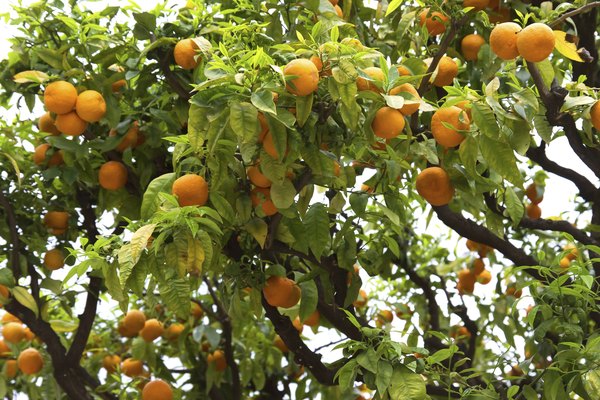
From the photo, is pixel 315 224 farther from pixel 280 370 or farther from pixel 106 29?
pixel 280 370

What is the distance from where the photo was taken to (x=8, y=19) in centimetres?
228

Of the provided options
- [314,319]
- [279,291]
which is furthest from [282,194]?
[314,319]

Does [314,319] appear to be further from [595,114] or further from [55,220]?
[595,114]

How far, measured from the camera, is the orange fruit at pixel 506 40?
1.64 metres

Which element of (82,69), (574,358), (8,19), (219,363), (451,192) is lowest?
(574,358)

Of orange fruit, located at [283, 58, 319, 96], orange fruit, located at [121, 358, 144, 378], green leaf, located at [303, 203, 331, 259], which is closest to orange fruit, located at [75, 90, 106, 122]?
green leaf, located at [303, 203, 331, 259]

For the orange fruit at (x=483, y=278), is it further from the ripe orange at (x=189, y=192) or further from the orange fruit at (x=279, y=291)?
the ripe orange at (x=189, y=192)

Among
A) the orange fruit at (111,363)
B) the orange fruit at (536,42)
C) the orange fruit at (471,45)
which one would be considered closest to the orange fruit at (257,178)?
the orange fruit at (536,42)

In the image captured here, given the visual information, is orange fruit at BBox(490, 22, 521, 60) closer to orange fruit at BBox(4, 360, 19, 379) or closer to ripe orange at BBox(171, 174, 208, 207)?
ripe orange at BBox(171, 174, 208, 207)

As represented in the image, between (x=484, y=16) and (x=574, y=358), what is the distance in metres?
0.73

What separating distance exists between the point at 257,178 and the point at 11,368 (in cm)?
136

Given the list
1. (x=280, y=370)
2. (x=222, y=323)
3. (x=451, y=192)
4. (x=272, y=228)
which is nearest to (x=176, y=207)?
(x=272, y=228)

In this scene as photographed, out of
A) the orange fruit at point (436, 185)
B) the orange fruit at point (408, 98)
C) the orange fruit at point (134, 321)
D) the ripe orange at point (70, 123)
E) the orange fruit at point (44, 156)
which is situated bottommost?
the orange fruit at point (436, 185)

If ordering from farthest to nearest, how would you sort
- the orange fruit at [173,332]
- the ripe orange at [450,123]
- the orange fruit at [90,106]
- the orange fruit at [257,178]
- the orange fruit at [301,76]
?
the orange fruit at [173,332], the orange fruit at [90,106], the orange fruit at [257,178], the ripe orange at [450,123], the orange fruit at [301,76]
